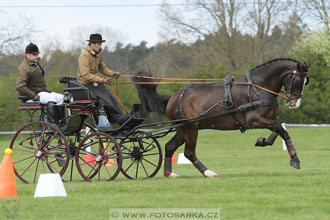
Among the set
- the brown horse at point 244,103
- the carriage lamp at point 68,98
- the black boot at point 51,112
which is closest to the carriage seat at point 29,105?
the black boot at point 51,112

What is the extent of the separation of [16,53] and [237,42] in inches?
587

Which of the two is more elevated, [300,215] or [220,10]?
[220,10]

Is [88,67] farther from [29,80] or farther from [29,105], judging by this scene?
[29,105]

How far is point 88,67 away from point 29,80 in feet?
3.36

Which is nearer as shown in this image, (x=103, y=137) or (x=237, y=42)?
(x=103, y=137)

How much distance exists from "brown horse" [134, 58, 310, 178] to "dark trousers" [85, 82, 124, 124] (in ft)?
3.47

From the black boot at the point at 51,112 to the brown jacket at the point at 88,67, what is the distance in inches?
23.7

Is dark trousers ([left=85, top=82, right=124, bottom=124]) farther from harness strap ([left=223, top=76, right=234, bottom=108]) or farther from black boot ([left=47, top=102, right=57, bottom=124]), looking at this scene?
harness strap ([left=223, top=76, right=234, bottom=108])

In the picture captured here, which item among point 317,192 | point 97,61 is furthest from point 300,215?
point 97,61

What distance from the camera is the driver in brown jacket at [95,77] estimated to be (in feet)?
33.1

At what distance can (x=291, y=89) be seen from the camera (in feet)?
33.1

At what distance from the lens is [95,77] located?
32.8 ft

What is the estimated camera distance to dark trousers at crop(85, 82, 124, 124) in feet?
33.4

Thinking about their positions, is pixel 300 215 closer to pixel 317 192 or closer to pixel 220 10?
pixel 317 192
